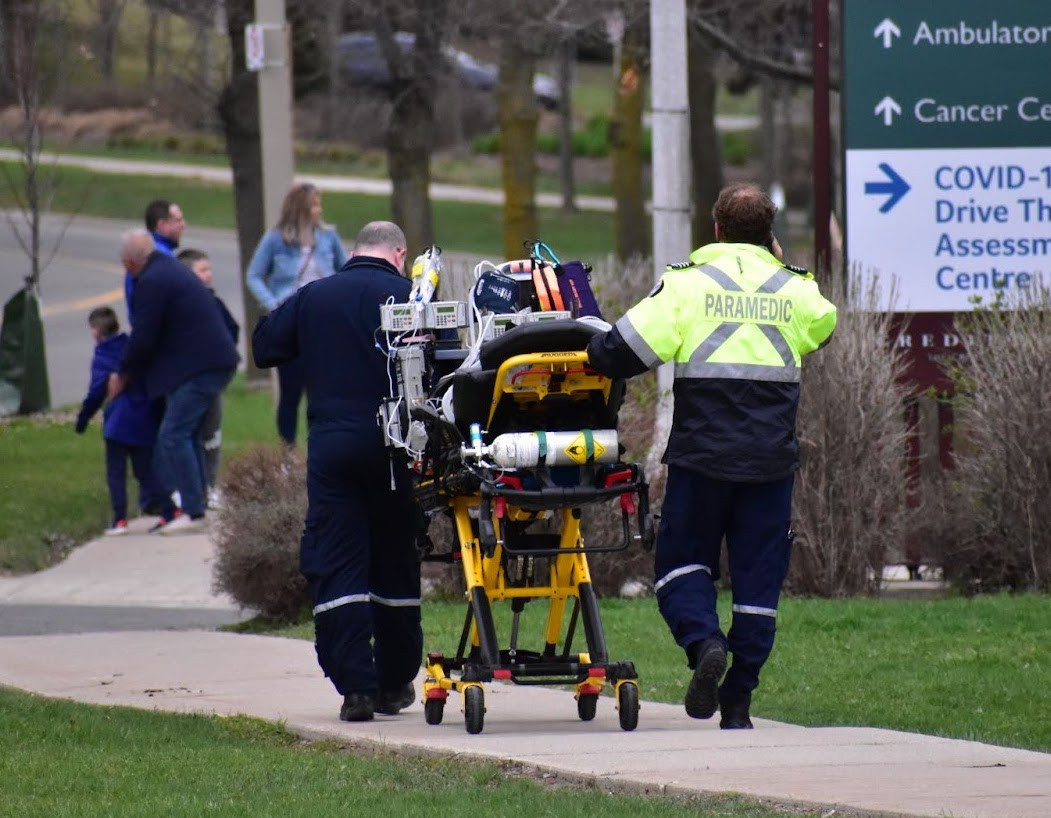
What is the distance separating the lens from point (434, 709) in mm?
6965

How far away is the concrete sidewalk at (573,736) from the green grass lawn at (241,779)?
12cm

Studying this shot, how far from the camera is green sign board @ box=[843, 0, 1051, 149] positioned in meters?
11.0

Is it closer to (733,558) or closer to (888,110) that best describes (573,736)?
(733,558)

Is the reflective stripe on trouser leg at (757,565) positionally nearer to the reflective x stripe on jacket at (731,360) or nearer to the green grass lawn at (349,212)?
the reflective x stripe on jacket at (731,360)

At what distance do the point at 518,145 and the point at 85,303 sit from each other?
28.0 feet

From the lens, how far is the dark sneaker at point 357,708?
7086mm

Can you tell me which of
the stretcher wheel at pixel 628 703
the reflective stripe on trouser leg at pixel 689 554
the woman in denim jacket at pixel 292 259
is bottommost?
the stretcher wheel at pixel 628 703

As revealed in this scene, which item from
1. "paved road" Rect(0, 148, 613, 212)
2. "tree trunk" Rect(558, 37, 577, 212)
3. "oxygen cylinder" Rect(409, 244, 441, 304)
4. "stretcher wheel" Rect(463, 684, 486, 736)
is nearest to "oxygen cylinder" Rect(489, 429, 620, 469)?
"oxygen cylinder" Rect(409, 244, 441, 304)

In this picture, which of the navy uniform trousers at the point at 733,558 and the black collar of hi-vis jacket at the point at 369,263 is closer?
the navy uniform trousers at the point at 733,558

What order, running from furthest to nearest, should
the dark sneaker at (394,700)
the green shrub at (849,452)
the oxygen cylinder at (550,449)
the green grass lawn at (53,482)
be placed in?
1. the green grass lawn at (53,482)
2. the green shrub at (849,452)
3. the dark sneaker at (394,700)
4. the oxygen cylinder at (550,449)

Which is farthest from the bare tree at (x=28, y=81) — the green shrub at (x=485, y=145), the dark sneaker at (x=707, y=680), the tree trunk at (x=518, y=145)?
the green shrub at (x=485, y=145)

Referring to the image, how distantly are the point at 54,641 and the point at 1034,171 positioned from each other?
5.68 m

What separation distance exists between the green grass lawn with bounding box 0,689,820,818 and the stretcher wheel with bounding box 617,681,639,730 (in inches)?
28.7

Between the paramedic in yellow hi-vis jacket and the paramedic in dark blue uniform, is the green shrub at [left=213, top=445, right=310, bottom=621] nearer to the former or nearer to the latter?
the paramedic in dark blue uniform
